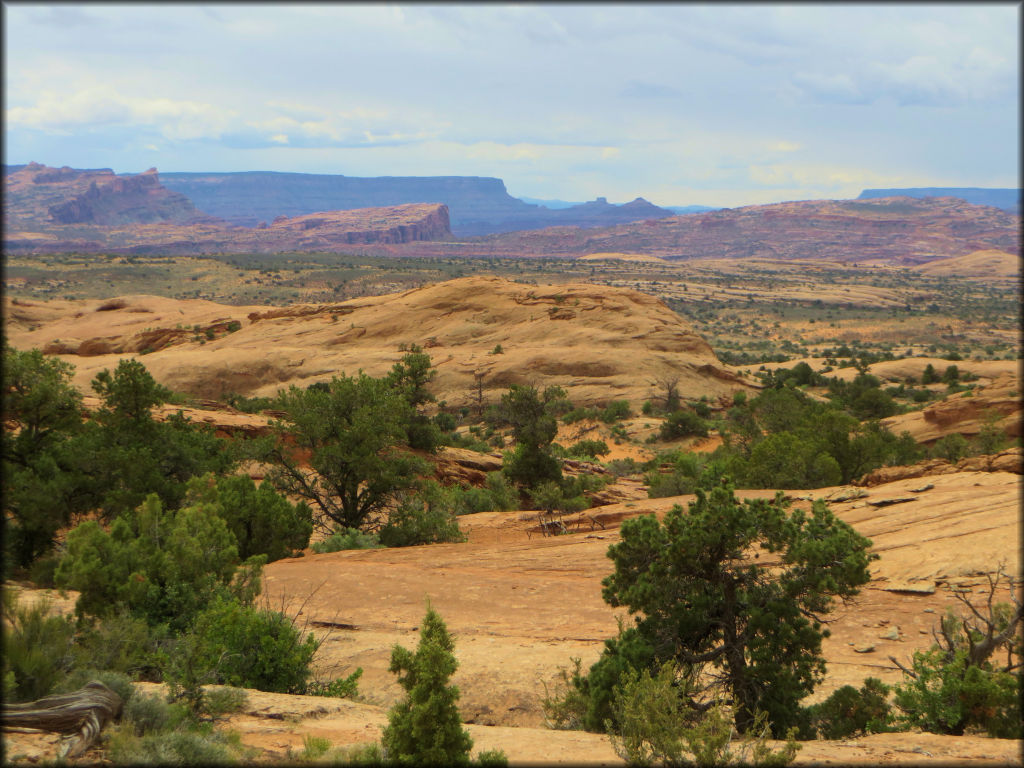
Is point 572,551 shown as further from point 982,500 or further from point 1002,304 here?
point 1002,304

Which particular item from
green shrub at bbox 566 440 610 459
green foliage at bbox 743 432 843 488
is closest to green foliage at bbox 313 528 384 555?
green foliage at bbox 743 432 843 488

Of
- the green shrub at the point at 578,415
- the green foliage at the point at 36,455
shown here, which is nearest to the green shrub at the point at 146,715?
the green foliage at the point at 36,455

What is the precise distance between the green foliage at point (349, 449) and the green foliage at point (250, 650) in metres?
→ 9.11

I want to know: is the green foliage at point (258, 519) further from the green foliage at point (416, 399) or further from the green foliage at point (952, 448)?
the green foliage at point (952, 448)

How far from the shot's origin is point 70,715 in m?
6.51

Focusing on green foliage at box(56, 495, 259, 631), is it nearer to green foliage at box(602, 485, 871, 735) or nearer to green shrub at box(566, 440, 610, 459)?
green foliage at box(602, 485, 871, 735)

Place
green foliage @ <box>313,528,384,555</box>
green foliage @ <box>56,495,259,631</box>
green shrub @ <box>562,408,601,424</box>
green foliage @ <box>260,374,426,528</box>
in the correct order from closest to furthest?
green foliage @ <box>56,495,259,631</box> < green foliage @ <box>313,528,384,555</box> < green foliage @ <box>260,374,426,528</box> < green shrub @ <box>562,408,601,424</box>

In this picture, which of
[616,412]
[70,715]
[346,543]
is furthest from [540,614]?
[616,412]

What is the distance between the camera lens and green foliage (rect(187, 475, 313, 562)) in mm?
15523

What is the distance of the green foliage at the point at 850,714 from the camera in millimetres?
8477

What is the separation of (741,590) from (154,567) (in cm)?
840

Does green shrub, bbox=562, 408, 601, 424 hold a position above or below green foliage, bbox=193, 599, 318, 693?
below

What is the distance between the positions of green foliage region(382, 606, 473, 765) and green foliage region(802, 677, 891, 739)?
445 cm

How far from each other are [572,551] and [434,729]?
1036 cm
